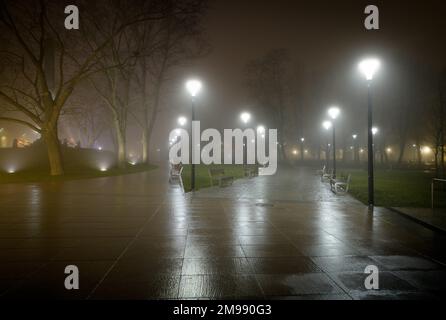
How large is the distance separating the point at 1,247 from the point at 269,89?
1686 inches

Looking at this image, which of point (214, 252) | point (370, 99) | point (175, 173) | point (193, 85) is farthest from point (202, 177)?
point (214, 252)

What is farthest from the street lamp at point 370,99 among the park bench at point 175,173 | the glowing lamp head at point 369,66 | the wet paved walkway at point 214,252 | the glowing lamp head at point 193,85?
the park bench at point 175,173

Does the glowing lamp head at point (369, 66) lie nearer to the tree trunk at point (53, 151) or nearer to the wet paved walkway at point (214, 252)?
the wet paved walkway at point (214, 252)

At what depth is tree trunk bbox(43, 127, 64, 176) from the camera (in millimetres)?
24469

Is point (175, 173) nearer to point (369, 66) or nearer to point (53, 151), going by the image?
point (53, 151)

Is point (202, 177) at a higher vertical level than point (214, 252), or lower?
higher

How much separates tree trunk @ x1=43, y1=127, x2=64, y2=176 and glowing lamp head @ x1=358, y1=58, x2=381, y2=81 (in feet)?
68.5

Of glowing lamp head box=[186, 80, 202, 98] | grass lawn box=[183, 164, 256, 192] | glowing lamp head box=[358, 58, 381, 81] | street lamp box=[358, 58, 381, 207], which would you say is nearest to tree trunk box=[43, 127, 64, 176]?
grass lawn box=[183, 164, 256, 192]

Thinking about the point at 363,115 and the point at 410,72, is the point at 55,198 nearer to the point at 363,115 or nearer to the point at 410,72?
the point at 410,72

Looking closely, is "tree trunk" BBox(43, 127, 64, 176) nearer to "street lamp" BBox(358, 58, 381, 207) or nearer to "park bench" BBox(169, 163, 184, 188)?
"park bench" BBox(169, 163, 184, 188)

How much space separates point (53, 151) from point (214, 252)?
22.0m

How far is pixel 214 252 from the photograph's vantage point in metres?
6.64
